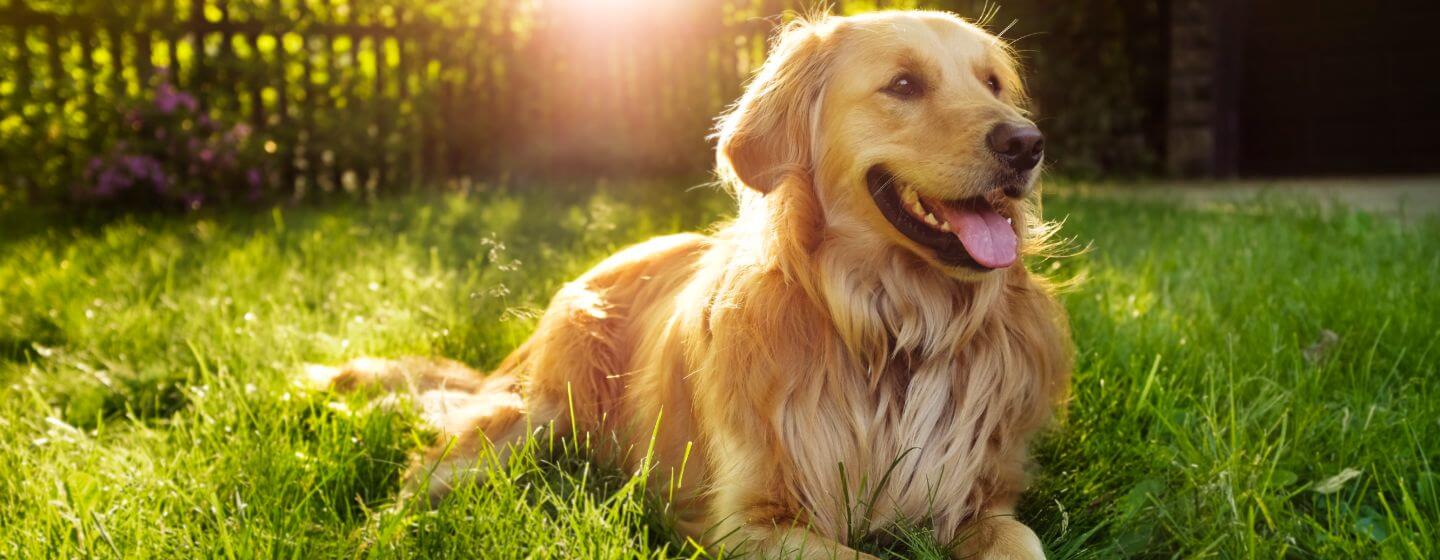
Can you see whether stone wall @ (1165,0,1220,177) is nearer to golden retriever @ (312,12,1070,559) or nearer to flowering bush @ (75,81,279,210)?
flowering bush @ (75,81,279,210)

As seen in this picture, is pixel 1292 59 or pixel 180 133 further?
pixel 1292 59

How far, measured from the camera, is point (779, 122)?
92.0 inches

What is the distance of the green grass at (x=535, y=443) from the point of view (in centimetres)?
199

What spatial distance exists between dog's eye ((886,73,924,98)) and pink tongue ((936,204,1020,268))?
9.7 inches

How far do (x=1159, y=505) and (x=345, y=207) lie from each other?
554cm

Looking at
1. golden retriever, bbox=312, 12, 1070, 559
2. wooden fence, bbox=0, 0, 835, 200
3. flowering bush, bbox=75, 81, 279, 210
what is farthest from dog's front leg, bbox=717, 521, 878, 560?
wooden fence, bbox=0, 0, 835, 200

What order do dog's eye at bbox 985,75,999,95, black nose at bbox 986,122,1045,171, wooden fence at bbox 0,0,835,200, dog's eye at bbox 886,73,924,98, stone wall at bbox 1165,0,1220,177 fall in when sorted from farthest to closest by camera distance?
stone wall at bbox 1165,0,1220,177 → wooden fence at bbox 0,0,835,200 → dog's eye at bbox 985,75,999,95 → dog's eye at bbox 886,73,924,98 → black nose at bbox 986,122,1045,171

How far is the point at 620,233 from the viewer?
16.4 feet

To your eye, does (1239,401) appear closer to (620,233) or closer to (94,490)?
(94,490)

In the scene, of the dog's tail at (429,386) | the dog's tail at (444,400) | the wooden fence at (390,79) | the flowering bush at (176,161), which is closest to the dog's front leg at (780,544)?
the dog's tail at (444,400)

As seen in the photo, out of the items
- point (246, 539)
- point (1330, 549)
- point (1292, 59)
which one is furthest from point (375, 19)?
point (1292, 59)

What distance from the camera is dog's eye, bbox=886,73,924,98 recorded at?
7.28ft

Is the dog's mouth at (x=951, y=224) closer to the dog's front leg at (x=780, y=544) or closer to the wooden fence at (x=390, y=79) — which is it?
the dog's front leg at (x=780, y=544)

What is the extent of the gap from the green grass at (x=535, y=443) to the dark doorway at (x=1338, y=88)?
18.2 feet
